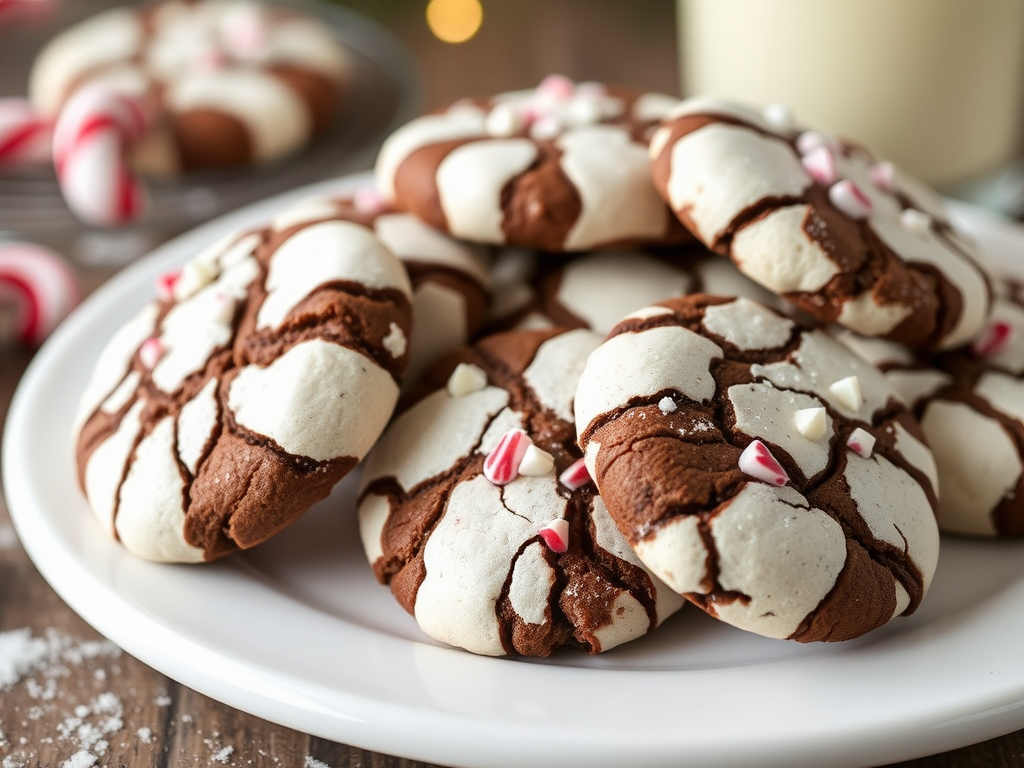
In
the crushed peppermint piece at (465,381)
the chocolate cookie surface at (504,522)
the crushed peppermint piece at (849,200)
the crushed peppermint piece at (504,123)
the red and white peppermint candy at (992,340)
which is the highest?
the crushed peppermint piece at (504,123)

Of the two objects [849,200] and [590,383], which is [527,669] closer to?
[590,383]

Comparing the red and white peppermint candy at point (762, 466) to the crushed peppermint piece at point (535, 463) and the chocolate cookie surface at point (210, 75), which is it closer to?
the crushed peppermint piece at point (535, 463)

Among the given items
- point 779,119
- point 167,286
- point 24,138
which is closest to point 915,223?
point 779,119

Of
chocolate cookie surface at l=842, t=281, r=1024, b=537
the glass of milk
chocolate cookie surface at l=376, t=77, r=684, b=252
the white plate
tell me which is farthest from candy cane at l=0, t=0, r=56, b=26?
chocolate cookie surface at l=842, t=281, r=1024, b=537

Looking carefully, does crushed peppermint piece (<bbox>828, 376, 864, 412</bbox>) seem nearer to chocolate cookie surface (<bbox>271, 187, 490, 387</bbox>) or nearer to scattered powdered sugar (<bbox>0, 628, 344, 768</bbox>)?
chocolate cookie surface (<bbox>271, 187, 490, 387</bbox>)

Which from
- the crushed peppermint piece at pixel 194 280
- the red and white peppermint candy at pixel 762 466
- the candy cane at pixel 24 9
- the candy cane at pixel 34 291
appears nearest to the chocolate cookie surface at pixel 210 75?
the candy cane at pixel 24 9

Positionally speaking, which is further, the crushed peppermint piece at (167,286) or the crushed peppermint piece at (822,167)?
the crushed peppermint piece at (167,286)
